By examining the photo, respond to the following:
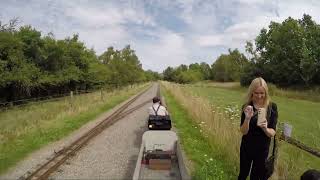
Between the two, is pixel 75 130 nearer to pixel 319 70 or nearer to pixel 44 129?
pixel 44 129

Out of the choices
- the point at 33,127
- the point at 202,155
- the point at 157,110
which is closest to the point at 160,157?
the point at 202,155

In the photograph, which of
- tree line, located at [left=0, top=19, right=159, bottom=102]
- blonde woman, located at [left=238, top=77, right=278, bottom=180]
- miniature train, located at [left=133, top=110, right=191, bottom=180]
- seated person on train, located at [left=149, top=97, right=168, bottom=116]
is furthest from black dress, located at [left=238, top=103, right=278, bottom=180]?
tree line, located at [left=0, top=19, right=159, bottom=102]

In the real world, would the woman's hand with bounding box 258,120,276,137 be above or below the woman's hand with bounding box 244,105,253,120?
below

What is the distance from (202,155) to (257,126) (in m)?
6.19

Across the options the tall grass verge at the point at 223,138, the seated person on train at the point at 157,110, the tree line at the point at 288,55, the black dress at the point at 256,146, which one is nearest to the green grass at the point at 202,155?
the tall grass verge at the point at 223,138

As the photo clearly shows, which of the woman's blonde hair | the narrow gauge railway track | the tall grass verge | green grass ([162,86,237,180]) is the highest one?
the woman's blonde hair

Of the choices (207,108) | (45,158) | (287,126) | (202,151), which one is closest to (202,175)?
(287,126)

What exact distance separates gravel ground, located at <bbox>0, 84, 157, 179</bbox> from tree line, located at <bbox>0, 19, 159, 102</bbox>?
12.9 metres

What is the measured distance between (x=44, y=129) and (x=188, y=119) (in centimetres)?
731

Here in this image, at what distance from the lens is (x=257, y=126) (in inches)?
241

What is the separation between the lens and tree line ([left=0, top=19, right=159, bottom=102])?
93.9 feet

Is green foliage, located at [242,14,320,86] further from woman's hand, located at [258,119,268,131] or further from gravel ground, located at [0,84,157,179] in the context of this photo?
woman's hand, located at [258,119,268,131]

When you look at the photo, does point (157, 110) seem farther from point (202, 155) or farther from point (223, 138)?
point (223, 138)

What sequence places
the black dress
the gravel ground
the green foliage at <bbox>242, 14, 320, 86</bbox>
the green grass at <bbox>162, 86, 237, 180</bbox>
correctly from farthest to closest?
the green foliage at <bbox>242, 14, 320, 86</bbox> → the gravel ground → the green grass at <bbox>162, 86, 237, 180</bbox> → the black dress
